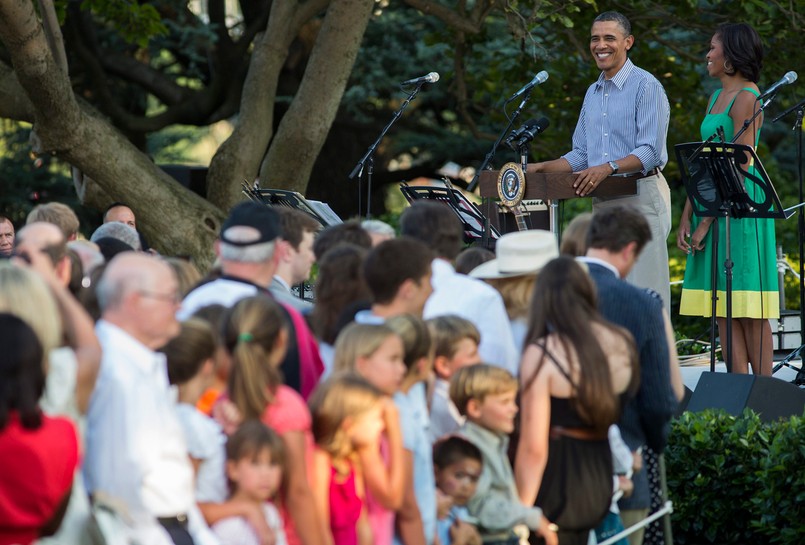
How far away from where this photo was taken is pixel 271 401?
4.06 m

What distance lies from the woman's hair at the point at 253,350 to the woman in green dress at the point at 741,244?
14.9 ft

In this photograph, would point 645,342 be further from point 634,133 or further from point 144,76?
point 144,76

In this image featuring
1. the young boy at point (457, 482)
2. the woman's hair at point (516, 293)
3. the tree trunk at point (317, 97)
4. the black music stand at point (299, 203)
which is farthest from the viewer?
the tree trunk at point (317, 97)

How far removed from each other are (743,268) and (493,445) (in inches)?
160

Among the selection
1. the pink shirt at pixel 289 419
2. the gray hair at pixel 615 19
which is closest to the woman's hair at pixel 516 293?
the pink shirt at pixel 289 419

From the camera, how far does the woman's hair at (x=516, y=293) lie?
536 cm

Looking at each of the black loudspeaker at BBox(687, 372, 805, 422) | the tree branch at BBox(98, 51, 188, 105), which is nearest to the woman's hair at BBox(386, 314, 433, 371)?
the black loudspeaker at BBox(687, 372, 805, 422)

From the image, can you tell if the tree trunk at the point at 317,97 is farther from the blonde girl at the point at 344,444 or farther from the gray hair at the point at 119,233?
the blonde girl at the point at 344,444

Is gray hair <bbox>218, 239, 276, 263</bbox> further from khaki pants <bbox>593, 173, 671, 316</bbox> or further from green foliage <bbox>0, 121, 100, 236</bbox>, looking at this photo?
green foliage <bbox>0, 121, 100, 236</bbox>

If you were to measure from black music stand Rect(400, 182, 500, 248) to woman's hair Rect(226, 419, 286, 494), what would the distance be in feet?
13.1

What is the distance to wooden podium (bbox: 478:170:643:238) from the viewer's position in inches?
303

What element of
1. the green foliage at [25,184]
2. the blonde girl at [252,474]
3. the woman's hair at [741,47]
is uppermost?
the woman's hair at [741,47]

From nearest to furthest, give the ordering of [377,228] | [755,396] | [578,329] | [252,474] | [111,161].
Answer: [252,474], [578,329], [377,228], [755,396], [111,161]

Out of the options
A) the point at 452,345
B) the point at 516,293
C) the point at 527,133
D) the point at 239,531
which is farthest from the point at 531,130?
the point at 239,531
